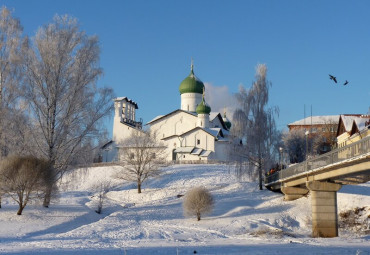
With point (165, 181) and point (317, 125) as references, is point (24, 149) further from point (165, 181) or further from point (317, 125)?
point (317, 125)

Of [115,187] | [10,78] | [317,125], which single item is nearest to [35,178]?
[10,78]

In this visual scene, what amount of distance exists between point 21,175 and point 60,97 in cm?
619

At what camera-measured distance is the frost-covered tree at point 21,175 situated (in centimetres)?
2739

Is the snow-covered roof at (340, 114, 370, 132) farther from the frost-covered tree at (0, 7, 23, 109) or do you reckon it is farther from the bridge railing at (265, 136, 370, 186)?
the frost-covered tree at (0, 7, 23, 109)

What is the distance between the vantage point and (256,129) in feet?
129

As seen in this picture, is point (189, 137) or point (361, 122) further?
point (189, 137)

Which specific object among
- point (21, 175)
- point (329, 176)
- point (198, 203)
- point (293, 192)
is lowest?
point (198, 203)

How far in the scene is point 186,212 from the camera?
105ft

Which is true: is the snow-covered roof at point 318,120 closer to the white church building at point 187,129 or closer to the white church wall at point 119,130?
the white church building at point 187,129

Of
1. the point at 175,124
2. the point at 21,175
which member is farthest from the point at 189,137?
the point at 21,175

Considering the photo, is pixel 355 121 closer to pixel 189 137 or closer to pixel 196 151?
pixel 196 151

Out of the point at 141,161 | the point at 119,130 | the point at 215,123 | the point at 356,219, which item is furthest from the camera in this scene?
the point at 215,123

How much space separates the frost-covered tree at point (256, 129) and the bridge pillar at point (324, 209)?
11.4 meters

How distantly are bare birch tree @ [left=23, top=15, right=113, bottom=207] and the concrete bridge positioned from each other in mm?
13862
